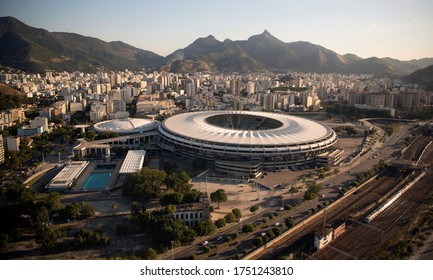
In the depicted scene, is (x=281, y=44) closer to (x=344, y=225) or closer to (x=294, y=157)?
(x=294, y=157)

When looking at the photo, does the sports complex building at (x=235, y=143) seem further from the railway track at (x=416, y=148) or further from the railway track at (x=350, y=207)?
the railway track at (x=416, y=148)

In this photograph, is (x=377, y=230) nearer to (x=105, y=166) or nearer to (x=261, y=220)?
(x=261, y=220)

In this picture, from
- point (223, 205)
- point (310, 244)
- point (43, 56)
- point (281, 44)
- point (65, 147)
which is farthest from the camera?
point (281, 44)

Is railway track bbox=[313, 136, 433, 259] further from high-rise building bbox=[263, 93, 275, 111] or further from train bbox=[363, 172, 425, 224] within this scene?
high-rise building bbox=[263, 93, 275, 111]

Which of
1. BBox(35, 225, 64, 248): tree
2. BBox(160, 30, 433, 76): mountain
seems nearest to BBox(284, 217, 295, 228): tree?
BBox(35, 225, 64, 248): tree

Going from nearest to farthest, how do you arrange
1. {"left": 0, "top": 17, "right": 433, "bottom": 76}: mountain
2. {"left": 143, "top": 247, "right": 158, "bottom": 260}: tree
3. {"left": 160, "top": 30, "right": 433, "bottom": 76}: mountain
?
{"left": 143, "top": 247, "right": 158, "bottom": 260}: tree < {"left": 0, "top": 17, "right": 433, "bottom": 76}: mountain < {"left": 160, "top": 30, "right": 433, "bottom": 76}: mountain

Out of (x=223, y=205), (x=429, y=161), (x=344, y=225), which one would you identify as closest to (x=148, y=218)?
(x=223, y=205)

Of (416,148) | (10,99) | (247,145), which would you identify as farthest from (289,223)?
(10,99)

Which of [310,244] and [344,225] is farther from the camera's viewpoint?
[344,225]
